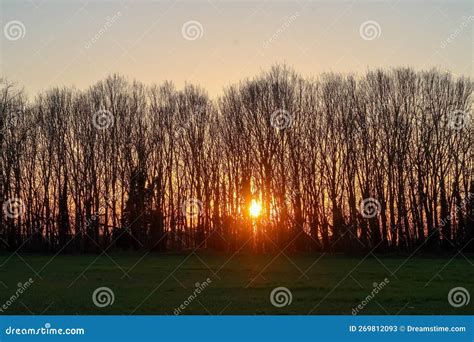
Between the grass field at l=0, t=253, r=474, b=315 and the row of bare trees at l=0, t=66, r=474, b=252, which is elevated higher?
the row of bare trees at l=0, t=66, r=474, b=252

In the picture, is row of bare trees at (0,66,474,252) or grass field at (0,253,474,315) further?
row of bare trees at (0,66,474,252)

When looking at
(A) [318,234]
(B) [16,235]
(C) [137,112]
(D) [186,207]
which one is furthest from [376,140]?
(B) [16,235]

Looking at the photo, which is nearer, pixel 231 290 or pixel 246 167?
pixel 231 290

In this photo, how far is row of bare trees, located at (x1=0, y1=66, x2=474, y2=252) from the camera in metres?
63.3

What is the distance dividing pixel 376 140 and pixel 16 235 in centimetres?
4129

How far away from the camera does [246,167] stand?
68688 mm

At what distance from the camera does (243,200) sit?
68.4 m

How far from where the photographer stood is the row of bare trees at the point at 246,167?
63.3 metres

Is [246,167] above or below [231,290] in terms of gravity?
above

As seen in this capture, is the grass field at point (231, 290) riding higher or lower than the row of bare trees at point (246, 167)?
lower

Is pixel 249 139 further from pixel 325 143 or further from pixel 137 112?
pixel 137 112
